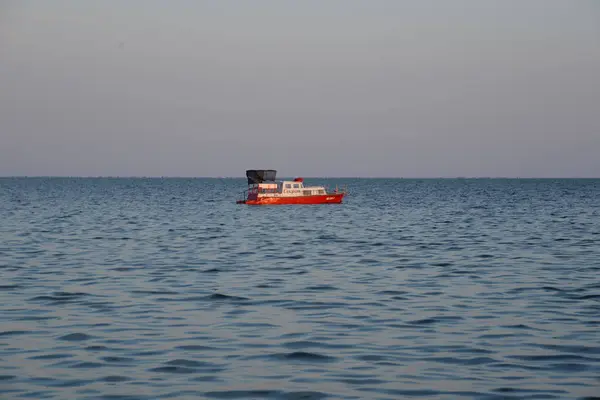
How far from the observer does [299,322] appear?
20750 millimetres

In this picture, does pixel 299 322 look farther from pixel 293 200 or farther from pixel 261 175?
pixel 261 175

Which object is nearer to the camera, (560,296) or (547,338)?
(547,338)

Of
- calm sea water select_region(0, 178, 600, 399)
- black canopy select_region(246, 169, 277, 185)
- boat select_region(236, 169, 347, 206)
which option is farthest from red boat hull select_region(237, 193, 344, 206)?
calm sea water select_region(0, 178, 600, 399)

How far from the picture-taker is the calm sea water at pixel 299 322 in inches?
583

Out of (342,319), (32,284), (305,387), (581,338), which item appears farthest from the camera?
(32,284)

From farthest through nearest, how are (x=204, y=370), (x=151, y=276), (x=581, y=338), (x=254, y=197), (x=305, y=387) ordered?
1. (x=254, y=197)
2. (x=151, y=276)
3. (x=581, y=338)
4. (x=204, y=370)
5. (x=305, y=387)

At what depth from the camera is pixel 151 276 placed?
99.4ft

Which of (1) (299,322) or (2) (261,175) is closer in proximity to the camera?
(1) (299,322)

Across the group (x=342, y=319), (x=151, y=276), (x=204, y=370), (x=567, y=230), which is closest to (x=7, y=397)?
(x=204, y=370)

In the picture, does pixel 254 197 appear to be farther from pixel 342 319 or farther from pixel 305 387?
pixel 305 387

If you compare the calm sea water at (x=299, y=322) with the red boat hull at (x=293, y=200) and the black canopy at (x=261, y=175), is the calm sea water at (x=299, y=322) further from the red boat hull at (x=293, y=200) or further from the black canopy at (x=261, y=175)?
the black canopy at (x=261, y=175)

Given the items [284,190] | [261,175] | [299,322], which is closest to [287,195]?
[284,190]

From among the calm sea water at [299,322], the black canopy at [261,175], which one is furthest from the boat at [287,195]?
the calm sea water at [299,322]

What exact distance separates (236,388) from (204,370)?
4.61 ft
